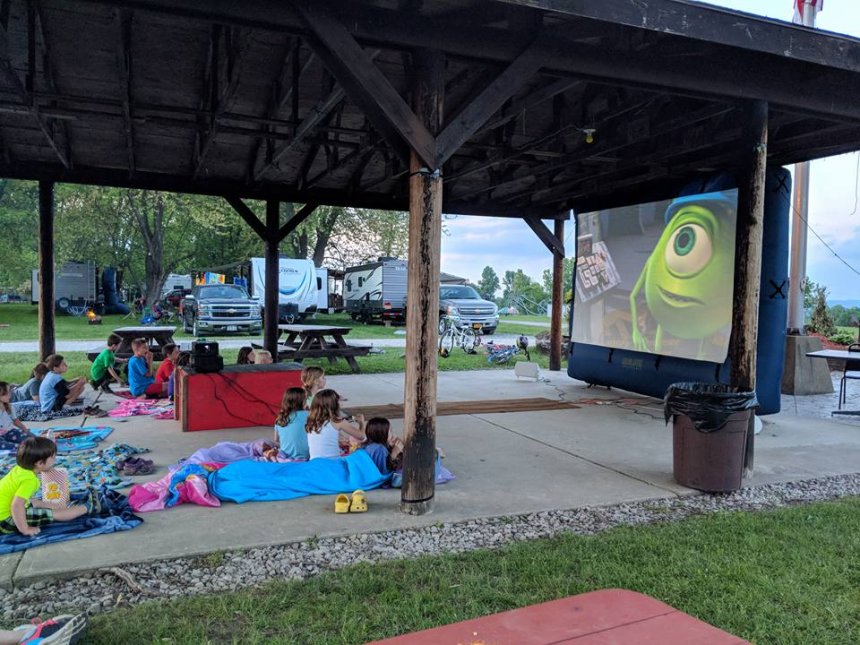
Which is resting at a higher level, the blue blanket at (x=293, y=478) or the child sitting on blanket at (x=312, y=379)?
the child sitting on blanket at (x=312, y=379)

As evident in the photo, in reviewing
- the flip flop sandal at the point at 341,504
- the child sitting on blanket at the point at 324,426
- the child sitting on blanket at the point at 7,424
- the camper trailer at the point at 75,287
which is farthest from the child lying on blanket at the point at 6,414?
the camper trailer at the point at 75,287

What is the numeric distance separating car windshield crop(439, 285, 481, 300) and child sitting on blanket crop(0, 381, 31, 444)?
16.5 m

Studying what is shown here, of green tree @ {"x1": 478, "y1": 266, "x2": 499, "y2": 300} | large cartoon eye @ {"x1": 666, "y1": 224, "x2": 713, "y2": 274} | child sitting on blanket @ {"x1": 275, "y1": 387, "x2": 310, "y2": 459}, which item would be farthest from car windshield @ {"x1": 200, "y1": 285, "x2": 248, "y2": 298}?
green tree @ {"x1": 478, "y1": 266, "x2": 499, "y2": 300}

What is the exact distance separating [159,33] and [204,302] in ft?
53.0

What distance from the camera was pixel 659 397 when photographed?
31.3 feet

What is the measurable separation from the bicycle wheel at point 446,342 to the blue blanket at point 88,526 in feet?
39.0

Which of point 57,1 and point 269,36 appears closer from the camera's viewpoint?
point 57,1

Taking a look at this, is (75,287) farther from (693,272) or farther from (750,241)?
(750,241)

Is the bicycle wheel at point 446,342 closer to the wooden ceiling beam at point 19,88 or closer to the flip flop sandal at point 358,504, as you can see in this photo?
the wooden ceiling beam at point 19,88

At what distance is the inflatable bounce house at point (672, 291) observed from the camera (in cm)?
760

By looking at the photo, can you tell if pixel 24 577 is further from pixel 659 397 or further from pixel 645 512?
pixel 659 397

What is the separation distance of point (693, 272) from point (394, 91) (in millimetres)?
5949

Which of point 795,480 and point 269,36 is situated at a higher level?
point 269,36

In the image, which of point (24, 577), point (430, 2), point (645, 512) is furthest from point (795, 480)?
point (24, 577)
